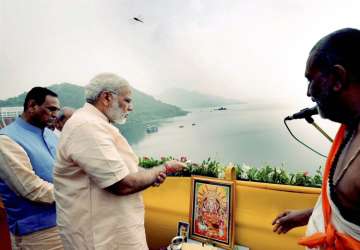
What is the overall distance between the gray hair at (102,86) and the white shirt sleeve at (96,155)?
0.20m

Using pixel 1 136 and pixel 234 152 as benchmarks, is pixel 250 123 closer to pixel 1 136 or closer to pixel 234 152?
pixel 234 152

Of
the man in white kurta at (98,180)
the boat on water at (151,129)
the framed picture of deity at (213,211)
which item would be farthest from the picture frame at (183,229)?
the boat on water at (151,129)

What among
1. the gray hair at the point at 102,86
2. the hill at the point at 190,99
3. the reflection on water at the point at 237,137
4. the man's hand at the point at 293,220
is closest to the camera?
the man's hand at the point at 293,220

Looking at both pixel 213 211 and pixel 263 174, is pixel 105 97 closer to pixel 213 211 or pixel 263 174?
pixel 213 211

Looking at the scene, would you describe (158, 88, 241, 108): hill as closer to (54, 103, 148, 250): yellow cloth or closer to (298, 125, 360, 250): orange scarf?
(54, 103, 148, 250): yellow cloth

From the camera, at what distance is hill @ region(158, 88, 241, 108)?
10.6 ft

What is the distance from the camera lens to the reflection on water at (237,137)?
2.64 meters

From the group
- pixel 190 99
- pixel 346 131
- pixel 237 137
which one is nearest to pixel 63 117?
pixel 190 99

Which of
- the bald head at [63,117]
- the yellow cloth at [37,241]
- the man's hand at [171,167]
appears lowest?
the yellow cloth at [37,241]

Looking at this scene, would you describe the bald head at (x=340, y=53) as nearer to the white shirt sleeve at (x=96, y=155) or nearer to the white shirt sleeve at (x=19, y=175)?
the white shirt sleeve at (x=96, y=155)

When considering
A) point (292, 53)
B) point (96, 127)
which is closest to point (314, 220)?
point (96, 127)

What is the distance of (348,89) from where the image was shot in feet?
3.40

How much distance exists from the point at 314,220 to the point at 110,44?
3.34 meters

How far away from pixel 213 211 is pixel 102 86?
44.5 inches
